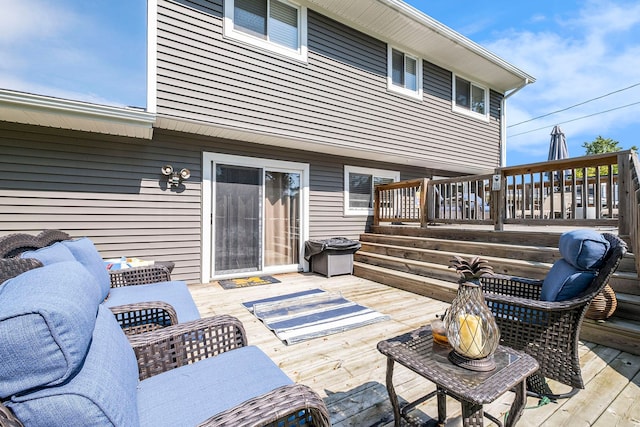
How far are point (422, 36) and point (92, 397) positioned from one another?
7.25m

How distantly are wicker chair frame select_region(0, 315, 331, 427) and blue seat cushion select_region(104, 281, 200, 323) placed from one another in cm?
42

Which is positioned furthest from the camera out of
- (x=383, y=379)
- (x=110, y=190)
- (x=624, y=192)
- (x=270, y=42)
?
(x=270, y=42)

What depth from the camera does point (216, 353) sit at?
63.9 inches

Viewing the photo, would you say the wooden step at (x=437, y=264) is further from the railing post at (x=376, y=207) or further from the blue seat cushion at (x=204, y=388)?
the blue seat cushion at (x=204, y=388)

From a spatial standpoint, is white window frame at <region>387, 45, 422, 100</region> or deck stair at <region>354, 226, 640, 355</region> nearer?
deck stair at <region>354, 226, 640, 355</region>

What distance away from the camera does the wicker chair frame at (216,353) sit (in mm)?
881

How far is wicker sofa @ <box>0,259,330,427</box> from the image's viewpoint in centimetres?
69

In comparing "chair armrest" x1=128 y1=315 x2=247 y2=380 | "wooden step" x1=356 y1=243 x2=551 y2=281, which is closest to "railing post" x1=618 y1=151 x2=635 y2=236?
"wooden step" x1=356 y1=243 x2=551 y2=281

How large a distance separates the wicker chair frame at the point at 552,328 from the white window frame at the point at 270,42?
484 centimetres

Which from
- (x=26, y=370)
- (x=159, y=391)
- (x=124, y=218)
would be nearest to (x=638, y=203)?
(x=159, y=391)

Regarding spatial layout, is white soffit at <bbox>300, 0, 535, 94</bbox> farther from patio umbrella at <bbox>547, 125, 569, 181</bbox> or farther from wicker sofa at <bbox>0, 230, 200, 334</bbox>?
wicker sofa at <bbox>0, 230, 200, 334</bbox>

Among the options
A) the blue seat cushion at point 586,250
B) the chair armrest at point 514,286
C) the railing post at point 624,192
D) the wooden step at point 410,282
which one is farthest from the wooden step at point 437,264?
the blue seat cushion at point 586,250

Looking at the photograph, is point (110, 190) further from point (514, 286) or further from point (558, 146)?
point (558, 146)

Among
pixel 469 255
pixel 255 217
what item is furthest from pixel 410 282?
pixel 255 217
